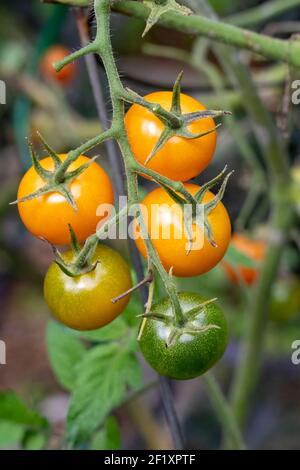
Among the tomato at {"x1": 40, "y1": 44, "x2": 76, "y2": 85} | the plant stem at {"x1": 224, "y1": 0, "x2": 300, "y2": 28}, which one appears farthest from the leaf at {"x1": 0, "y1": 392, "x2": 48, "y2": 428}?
the tomato at {"x1": 40, "y1": 44, "x2": 76, "y2": 85}

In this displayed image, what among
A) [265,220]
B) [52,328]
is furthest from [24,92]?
[52,328]

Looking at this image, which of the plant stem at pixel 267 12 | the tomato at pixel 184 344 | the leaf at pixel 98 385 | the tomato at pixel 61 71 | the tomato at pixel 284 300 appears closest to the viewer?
the tomato at pixel 184 344

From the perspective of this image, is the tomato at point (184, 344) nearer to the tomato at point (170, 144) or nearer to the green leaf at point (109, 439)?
the tomato at point (170, 144)

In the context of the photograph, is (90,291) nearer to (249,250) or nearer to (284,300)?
(249,250)

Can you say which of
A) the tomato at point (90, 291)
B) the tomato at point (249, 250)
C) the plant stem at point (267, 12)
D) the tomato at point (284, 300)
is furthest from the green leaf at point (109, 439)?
the plant stem at point (267, 12)

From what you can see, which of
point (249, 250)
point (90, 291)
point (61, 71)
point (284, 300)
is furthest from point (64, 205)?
point (61, 71)
